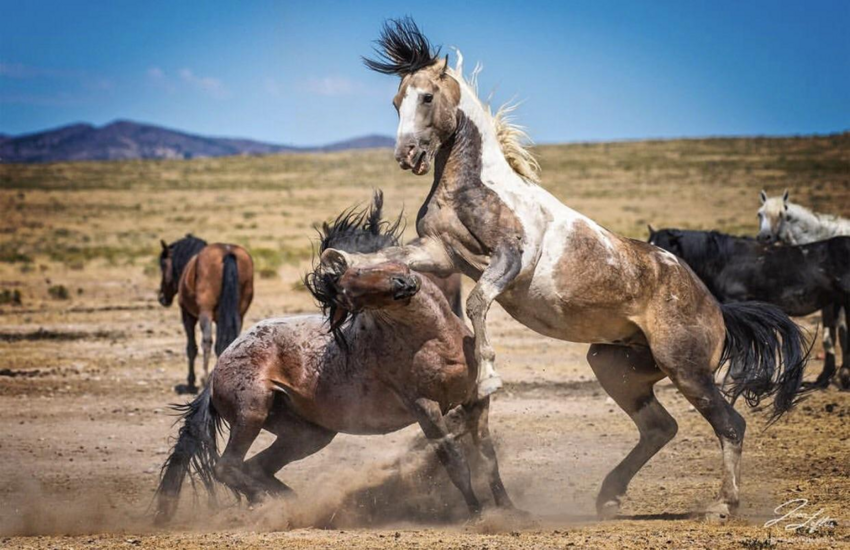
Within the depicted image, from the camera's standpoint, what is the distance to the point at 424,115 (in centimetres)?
595

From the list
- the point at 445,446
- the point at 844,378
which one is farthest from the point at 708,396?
the point at 844,378

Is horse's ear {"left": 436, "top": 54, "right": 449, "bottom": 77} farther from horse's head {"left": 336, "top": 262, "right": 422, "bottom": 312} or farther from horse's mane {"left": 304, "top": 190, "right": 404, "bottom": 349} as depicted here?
horse's head {"left": 336, "top": 262, "right": 422, "bottom": 312}

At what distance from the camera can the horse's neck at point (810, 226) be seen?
14.6 meters

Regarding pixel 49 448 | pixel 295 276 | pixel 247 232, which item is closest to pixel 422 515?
pixel 49 448

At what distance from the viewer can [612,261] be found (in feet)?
20.5

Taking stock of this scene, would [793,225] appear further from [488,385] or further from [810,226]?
[488,385]

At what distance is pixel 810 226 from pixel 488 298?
10.5 meters

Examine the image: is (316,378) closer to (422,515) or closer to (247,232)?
(422,515)

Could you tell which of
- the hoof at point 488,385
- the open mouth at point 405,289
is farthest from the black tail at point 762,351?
the open mouth at point 405,289

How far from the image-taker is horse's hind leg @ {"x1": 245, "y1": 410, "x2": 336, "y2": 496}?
271 inches

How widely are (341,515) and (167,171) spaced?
87.7 m

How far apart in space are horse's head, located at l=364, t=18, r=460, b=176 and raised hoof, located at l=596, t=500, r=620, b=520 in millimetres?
2568

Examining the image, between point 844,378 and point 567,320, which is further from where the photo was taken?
point 844,378

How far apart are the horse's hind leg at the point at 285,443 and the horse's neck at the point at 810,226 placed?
393 inches
